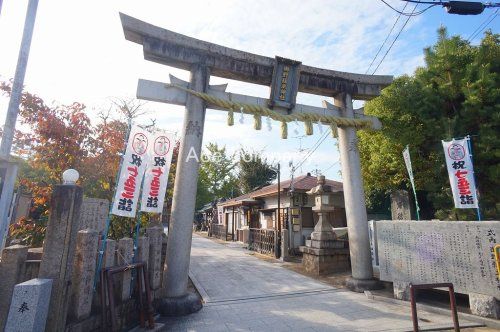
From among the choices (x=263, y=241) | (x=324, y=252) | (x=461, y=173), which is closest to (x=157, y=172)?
(x=324, y=252)

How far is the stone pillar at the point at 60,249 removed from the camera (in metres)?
4.15

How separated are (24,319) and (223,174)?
38.5 m

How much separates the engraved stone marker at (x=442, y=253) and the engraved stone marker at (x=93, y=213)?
26.0 feet

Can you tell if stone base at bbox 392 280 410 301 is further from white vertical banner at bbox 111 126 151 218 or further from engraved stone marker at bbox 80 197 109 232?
engraved stone marker at bbox 80 197 109 232

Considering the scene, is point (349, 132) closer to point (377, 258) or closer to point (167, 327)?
point (377, 258)

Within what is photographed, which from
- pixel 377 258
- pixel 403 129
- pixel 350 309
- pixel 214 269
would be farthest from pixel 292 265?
pixel 403 129

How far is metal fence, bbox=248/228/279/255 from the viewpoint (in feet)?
54.9

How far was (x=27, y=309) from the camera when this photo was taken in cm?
373

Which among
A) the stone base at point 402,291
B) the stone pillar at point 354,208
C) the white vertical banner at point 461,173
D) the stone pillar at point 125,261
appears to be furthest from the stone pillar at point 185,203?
the white vertical banner at point 461,173

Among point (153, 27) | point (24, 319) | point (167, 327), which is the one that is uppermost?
point (153, 27)

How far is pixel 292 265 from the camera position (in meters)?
13.5

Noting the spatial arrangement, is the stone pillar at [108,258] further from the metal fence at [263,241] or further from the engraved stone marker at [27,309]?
the metal fence at [263,241]

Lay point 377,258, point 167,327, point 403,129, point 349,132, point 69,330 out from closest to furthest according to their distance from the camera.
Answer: point 69,330, point 167,327, point 377,258, point 349,132, point 403,129

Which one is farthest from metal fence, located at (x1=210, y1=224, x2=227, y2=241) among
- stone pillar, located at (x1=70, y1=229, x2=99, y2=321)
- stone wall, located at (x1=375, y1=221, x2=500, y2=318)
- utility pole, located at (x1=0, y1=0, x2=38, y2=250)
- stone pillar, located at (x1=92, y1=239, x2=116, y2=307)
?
stone pillar, located at (x1=70, y1=229, x2=99, y2=321)
